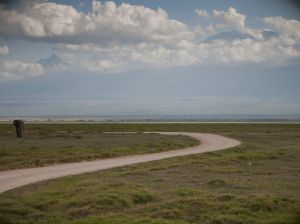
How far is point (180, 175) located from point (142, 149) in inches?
711

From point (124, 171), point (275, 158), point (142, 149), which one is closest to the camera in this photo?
point (124, 171)

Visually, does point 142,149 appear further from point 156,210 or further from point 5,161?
point 156,210

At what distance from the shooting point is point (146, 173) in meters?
24.6

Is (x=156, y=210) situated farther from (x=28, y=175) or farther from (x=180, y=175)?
(x=28, y=175)

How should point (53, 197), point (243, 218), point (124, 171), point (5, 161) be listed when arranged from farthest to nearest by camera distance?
1. point (5, 161)
2. point (124, 171)
3. point (53, 197)
4. point (243, 218)

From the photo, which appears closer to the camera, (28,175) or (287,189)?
(287,189)

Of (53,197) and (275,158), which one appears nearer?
(53,197)

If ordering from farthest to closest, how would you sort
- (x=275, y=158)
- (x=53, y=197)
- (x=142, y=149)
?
(x=142, y=149) → (x=275, y=158) → (x=53, y=197)

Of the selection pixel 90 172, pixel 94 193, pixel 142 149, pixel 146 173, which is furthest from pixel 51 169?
pixel 142 149

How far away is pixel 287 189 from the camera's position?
19.1 meters

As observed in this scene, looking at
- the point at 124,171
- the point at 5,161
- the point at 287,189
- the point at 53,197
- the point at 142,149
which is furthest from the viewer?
the point at 142,149

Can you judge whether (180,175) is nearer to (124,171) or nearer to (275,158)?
(124,171)

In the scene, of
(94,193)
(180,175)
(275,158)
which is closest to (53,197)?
(94,193)

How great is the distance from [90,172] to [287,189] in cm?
1036
